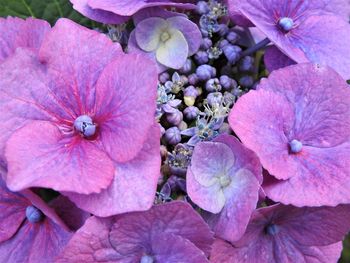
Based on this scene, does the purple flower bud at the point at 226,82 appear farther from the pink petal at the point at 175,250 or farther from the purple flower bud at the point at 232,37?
the pink petal at the point at 175,250

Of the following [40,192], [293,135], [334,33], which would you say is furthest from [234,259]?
[334,33]

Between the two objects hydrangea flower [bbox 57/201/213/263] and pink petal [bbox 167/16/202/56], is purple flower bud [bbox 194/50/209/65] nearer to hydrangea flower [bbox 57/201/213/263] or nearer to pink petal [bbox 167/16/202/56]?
pink petal [bbox 167/16/202/56]

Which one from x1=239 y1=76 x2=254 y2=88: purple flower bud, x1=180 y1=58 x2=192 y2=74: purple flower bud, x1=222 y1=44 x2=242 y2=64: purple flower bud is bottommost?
x1=239 y1=76 x2=254 y2=88: purple flower bud

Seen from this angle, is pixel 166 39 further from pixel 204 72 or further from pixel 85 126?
pixel 85 126

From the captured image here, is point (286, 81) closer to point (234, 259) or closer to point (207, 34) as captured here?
point (207, 34)

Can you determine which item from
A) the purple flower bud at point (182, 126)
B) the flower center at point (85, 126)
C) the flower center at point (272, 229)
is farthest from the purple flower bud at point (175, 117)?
the flower center at point (272, 229)

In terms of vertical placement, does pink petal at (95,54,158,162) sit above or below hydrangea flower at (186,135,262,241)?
above

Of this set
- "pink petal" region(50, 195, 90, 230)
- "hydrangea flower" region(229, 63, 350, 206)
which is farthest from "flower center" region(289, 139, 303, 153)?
"pink petal" region(50, 195, 90, 230)
